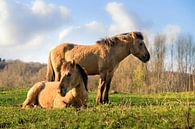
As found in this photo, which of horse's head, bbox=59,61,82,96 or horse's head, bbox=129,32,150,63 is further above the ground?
horse's head, bbox=129,32,150,63

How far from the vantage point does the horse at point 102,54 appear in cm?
1510

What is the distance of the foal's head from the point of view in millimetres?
11042

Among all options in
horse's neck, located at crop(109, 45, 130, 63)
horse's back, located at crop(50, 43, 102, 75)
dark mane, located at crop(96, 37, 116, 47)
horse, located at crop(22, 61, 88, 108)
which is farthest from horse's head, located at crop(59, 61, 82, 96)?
dark mane, located at crop(96, 37, 116, 47)

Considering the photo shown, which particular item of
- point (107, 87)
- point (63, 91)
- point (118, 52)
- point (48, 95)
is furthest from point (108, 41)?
point (63, 91)

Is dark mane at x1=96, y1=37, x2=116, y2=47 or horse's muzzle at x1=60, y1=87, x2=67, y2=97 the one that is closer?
horse's muzzle at x1=60, y1=87, x2=67, y2=97

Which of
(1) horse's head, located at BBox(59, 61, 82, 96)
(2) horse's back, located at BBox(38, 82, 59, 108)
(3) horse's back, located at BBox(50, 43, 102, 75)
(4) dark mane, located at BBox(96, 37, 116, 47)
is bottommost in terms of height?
(2) horse's back, located at BBox(38, 82, 59, 108)

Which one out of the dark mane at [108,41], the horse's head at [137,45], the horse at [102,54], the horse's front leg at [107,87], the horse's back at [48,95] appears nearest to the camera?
the horse's back at [48,95]

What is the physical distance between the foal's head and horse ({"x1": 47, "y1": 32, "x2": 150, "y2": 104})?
10.6 feet

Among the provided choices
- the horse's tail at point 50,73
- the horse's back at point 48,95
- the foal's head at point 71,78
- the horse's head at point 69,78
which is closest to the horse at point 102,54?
the horse's tail at point 50,73

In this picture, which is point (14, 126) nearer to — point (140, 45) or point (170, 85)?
point (140, 45)

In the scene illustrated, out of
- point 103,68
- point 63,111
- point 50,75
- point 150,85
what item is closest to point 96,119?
point 63,111

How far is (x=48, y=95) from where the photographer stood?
12.0m

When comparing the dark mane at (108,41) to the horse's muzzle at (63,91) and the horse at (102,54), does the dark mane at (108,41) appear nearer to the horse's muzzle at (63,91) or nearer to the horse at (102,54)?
the horse at (102,54)

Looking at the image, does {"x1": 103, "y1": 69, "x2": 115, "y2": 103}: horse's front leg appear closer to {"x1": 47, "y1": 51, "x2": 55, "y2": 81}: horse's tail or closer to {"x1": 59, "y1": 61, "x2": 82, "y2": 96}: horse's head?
{"x1": 47, "y1": 51, "x2": 55, "y2": 81}: horse's tail
